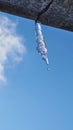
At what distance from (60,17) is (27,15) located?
25 cm

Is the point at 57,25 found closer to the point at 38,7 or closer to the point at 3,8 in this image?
the point at 38,7

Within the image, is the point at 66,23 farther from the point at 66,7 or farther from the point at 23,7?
the point at 23,7

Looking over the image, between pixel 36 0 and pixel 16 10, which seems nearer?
pixel 36 0

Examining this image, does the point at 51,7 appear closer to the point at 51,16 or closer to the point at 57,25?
the point at 51,16

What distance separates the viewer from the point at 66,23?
187 cm

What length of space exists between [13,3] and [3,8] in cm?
12

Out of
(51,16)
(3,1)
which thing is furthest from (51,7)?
(3,1)

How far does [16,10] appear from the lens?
5.87ft

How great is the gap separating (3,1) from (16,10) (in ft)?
0.39

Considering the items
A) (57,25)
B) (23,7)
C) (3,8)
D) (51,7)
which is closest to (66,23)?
(57,25)

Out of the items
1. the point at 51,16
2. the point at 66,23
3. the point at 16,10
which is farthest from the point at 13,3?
the point at 66,23

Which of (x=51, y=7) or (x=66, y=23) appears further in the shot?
(x=66, y=23)

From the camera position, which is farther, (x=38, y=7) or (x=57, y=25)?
(x=57, y=25)

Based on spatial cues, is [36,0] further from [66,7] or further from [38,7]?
[66,7]
